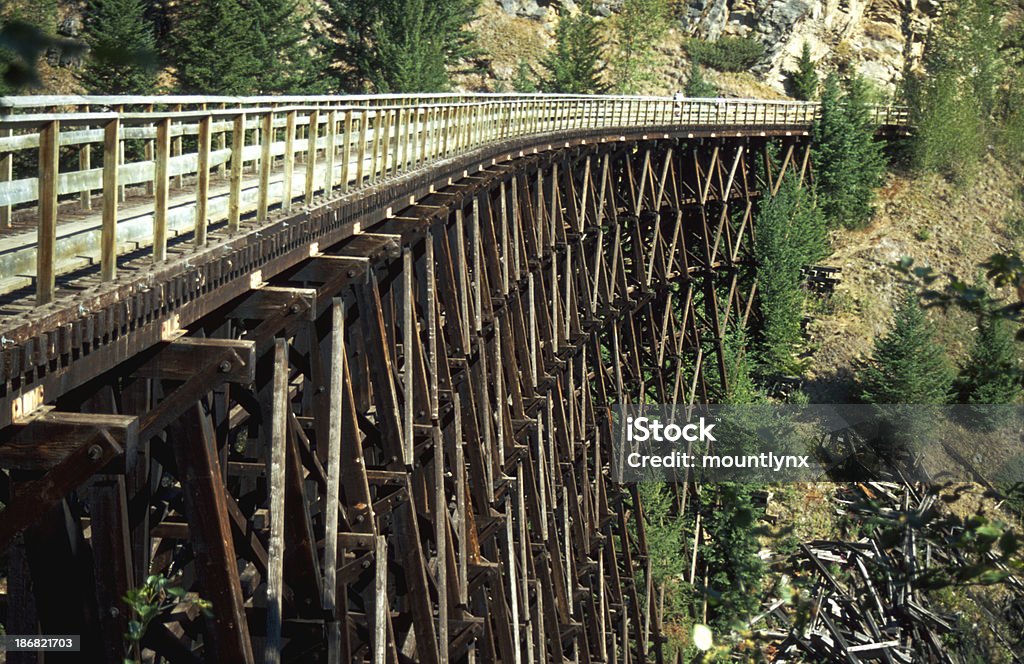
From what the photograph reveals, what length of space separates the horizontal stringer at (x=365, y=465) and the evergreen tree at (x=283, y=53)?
619 inches

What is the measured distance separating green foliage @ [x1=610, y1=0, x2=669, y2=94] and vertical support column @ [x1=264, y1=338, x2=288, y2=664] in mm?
47375

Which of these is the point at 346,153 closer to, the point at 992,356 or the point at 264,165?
the point at 264,165

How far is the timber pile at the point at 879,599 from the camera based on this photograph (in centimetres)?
387

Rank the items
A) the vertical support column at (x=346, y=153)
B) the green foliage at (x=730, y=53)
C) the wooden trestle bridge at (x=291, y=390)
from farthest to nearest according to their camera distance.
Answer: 1. the green foliage at (x=730, y=53)
2. the vertical support column at (x=346, y=153)
3. the wooden trestle bridge at (x=291, y=390)

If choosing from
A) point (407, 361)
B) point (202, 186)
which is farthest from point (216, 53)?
point (202, 186)

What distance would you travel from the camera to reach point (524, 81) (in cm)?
4356

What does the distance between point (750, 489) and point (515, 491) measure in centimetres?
1087

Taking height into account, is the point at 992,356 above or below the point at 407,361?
below

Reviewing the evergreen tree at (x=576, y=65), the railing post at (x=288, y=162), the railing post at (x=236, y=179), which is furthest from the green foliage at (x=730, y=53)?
the railing post at (x=236, y=179)

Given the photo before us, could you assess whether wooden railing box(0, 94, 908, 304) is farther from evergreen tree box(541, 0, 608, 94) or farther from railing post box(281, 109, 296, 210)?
evergreen tree box(541, 0, 608, 94)

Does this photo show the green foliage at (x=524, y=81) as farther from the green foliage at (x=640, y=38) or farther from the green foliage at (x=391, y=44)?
the green foliage at (x=640, y=38)

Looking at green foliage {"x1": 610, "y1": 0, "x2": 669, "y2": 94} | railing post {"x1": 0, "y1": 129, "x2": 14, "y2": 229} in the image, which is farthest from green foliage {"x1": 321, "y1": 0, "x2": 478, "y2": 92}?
railing post {"x1": 0, "y1": 129, "x2": 14, "y2": 229}

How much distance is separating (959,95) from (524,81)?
1548 centimetres

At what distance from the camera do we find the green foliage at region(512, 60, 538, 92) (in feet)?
142
